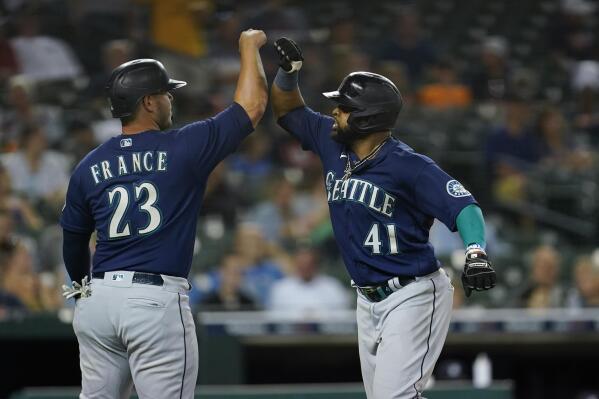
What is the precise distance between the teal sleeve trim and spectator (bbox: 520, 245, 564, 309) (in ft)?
12.2

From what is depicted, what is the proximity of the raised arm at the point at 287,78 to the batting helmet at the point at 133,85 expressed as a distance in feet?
1.77

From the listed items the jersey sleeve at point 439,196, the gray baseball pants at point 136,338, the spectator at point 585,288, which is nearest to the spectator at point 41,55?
the spectator at point 585,288

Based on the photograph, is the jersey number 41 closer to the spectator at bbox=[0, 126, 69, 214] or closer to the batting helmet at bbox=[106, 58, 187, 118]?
the batting helmet at bbox=[106, 58, 187, 118]

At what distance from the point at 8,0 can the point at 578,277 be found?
18.7 feet

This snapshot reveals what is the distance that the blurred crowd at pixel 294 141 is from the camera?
7.98 m

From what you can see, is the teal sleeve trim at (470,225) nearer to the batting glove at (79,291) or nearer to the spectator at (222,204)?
the batting glove at (79,291)

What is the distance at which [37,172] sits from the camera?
8.75 m

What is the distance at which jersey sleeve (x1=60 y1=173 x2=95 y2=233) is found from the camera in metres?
4.27

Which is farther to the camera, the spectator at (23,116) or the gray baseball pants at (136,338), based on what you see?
the spectator at (23,116)

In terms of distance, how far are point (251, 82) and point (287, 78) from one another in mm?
342

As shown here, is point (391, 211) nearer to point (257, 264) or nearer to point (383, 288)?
point (383, 288)

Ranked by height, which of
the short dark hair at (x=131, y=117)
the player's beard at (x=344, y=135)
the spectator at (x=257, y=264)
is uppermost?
the short dark hair at (x=131, y=117)

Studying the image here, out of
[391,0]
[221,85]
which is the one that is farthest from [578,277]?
[391,0]

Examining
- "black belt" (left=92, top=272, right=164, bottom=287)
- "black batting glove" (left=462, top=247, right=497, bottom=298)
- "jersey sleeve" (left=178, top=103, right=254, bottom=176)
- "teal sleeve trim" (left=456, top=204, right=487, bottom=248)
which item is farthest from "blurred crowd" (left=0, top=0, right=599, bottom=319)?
"black batting glove" (left=462, top=247, right=497, bottom=298)
